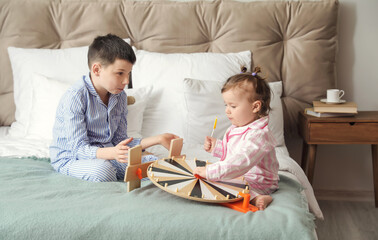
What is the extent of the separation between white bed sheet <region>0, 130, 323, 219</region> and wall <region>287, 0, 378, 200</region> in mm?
691

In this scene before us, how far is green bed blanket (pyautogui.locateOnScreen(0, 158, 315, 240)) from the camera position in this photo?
1171 millimetres

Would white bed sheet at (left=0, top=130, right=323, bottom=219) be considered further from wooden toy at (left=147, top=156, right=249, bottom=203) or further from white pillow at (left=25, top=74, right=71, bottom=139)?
wooden toy at (left=147, top=156, right=249, bottom=203)

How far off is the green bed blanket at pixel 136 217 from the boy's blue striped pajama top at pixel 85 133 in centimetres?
21

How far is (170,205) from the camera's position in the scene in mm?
1298

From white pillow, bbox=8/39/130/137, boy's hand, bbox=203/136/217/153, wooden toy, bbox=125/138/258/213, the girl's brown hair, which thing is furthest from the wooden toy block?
white pillow, bbox=8/39/130/137

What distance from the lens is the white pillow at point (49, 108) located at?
6.91 feet

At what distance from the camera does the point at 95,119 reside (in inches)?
69.4

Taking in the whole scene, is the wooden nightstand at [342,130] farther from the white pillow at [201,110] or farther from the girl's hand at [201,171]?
the girl's hand at [201,171]

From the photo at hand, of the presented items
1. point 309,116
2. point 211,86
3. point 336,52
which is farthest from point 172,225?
point 336,52

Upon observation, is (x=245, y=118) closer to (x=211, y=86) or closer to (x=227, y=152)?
(x=227, y=152)

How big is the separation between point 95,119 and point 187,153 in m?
0.44

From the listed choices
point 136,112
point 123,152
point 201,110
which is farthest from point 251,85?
point 136,112

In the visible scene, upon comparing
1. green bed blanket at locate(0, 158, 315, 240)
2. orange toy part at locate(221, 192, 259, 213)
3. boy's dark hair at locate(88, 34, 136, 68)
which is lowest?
green bed blanket at locate(0, 158, 315, 240)

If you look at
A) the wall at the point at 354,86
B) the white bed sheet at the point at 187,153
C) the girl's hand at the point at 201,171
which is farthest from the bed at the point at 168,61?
the girl's hand at the point at 201,171
